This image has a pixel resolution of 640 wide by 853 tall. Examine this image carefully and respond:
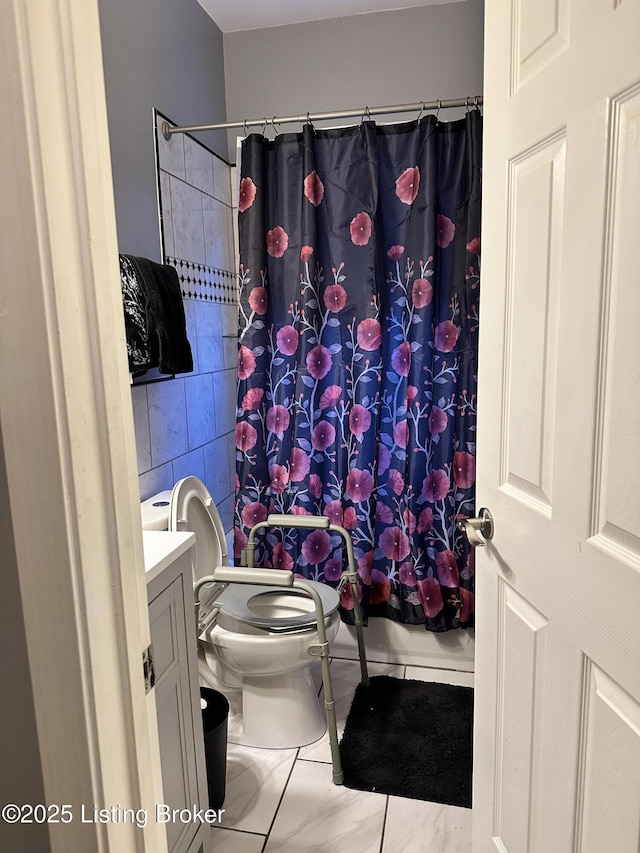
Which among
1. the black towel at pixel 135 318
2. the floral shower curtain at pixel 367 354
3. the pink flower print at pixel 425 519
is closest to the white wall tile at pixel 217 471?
the floral shower curtain at pixel 367 354

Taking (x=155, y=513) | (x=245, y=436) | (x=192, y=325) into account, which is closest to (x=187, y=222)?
(x=192, y=325)

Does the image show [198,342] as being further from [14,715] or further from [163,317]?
[14,715]

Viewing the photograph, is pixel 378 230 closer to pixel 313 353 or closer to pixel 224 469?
pixel 313 353

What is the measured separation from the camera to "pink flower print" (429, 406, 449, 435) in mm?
2080

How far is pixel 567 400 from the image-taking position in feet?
2.90

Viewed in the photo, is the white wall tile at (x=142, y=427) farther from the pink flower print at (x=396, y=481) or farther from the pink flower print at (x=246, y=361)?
the pink flower print at (x=396, y=481)

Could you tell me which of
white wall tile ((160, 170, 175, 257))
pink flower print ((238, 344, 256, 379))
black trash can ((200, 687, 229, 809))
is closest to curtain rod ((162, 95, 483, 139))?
white wall tile ((160, 170, 175, 257))

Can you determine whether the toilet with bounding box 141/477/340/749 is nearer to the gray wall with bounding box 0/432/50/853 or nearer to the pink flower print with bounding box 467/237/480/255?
the gray wall with bounding box 0/432/50/853

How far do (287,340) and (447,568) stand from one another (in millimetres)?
1011

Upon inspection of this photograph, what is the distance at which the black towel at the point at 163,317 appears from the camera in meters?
1.65

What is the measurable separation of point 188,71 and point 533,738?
224 centimetres

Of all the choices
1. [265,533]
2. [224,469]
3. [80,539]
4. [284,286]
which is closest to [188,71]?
[284,286]

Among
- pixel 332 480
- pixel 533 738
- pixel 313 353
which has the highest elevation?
pixel 313 353

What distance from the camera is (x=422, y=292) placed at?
2.01 m
